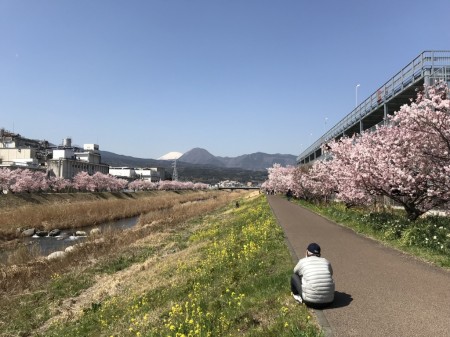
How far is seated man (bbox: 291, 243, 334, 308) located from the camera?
24.1ft

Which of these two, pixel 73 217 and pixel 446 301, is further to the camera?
pixel 73 217

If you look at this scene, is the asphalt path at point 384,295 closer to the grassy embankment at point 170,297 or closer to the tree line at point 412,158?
the grassy embankment at point 170,297

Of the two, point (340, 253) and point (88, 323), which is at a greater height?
point (340, 253)

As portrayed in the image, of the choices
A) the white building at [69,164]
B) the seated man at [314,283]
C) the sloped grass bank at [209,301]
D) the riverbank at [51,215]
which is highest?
the white building at [69,164]

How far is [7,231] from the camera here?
32.1 metres

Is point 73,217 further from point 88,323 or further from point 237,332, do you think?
point 237,332

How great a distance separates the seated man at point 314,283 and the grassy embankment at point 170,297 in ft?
0.88

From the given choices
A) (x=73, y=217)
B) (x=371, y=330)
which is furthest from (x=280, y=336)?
(x=73, y=217)

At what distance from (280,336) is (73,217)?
39.5m

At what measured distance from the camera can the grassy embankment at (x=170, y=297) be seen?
7480 mm

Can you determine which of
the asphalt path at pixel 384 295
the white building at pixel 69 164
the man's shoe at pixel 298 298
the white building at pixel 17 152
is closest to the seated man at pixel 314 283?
the man's shoe at pixel 298 298

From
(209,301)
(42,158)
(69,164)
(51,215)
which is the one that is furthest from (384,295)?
(42,158)

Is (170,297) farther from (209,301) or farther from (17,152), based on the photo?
(17,152)

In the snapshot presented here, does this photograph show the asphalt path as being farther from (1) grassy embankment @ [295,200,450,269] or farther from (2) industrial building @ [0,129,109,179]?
(2) industrial building @ [0,129,109,179]
